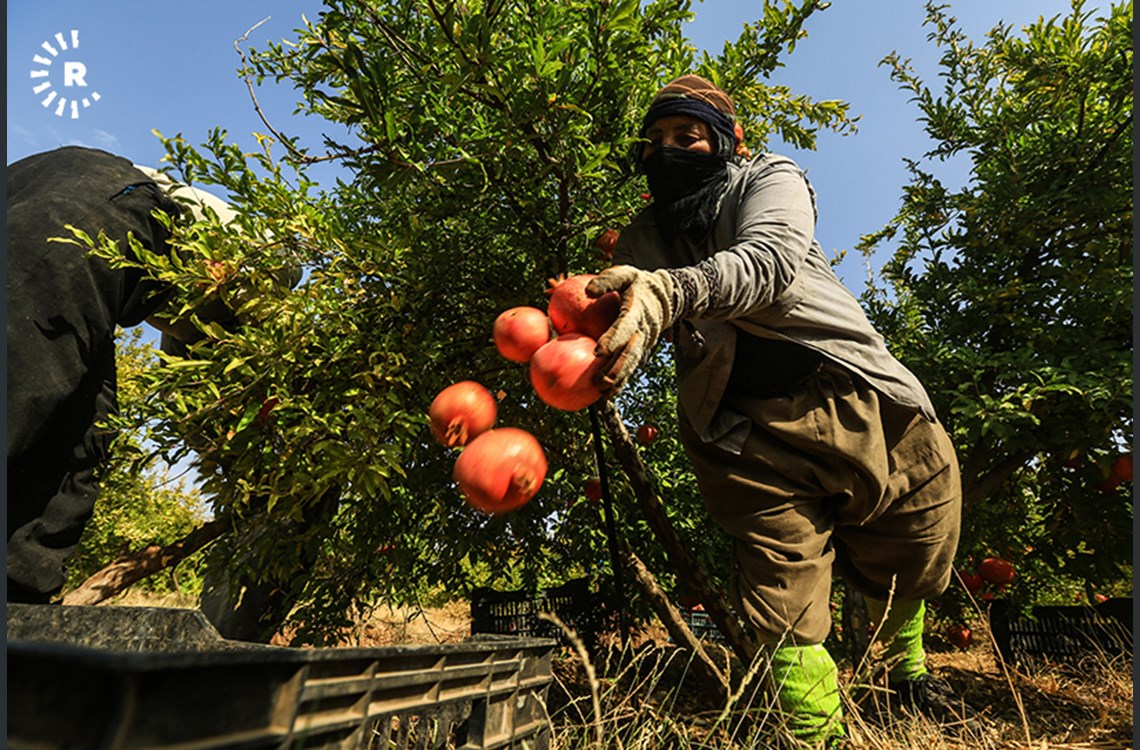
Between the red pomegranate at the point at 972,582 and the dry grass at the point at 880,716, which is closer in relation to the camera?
the dry grass at the point at 880,716

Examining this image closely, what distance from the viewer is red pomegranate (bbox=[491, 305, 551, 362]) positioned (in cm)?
169

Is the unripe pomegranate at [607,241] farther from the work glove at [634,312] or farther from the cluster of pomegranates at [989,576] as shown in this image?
the cluster of pomegranates at [989,576]

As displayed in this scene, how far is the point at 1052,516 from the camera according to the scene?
11.3 feet

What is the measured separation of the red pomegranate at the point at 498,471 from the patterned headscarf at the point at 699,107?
1.24m

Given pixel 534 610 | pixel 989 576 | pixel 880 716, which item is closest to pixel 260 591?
pixel 534 610

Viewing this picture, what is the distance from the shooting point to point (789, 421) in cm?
202

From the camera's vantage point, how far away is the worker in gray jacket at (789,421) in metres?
1.87

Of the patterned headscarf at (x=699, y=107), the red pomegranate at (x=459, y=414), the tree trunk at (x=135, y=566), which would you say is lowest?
the tree trunk at (x=135, y=566)

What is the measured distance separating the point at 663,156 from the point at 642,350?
101 centimetres

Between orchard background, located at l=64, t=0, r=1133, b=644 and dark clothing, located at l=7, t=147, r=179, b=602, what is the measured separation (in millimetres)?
278

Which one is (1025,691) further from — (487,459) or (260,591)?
(260,591)

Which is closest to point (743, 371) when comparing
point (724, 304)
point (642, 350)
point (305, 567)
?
point (724, 304)

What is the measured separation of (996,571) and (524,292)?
3300 millimetres

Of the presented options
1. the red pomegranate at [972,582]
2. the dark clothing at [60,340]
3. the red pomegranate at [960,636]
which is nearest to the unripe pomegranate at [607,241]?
the dark clothing at [60,340]
